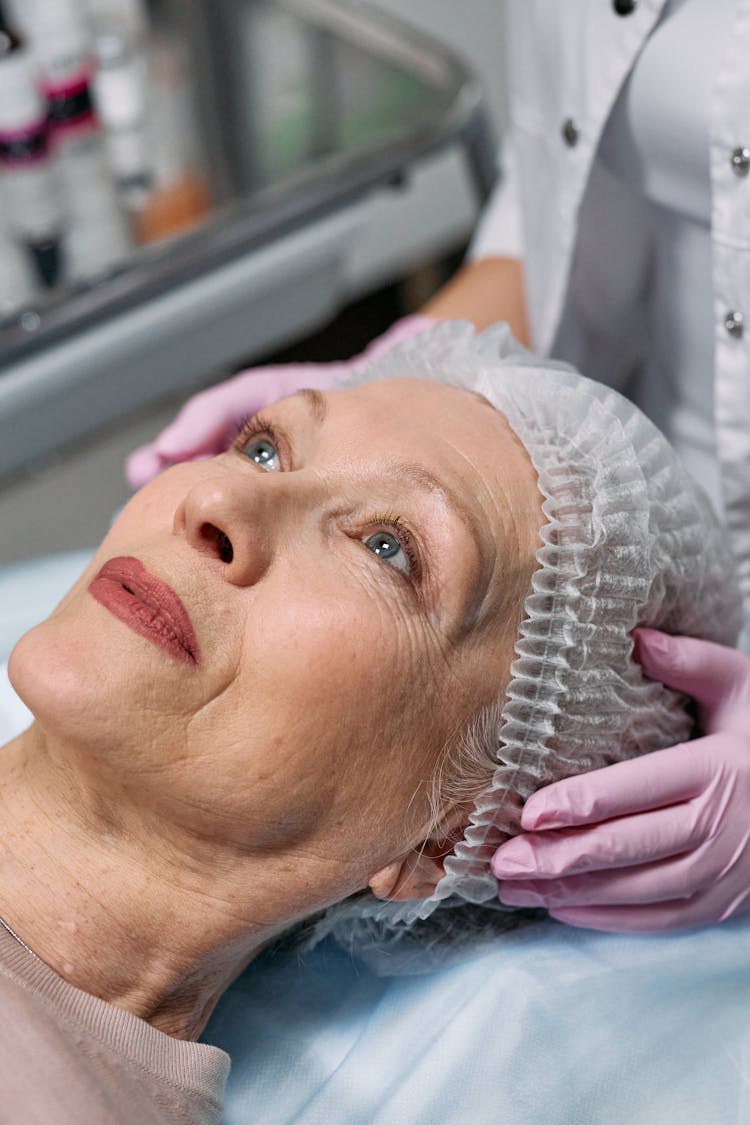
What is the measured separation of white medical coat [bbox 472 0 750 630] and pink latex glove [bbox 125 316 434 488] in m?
0.20

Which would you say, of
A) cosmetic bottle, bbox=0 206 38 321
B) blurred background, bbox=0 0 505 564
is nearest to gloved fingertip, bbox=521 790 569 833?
blurred background, bbox=0 0 505 564

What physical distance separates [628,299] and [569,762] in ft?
2.19

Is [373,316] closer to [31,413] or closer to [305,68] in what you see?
[305,68]

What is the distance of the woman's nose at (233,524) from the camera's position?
99 cm

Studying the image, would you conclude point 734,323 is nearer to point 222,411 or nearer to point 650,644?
point 650,644

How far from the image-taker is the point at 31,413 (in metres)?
1.69

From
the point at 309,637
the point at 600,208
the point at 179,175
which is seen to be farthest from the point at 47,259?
the point at 309,637

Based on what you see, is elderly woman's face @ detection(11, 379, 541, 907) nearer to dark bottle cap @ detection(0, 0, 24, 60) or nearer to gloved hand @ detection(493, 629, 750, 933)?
gloved hand @ detection(493, 629, 750, 933)

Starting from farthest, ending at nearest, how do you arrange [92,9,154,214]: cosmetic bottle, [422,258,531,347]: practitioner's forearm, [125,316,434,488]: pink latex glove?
[92,9,154,214]: cosmetic bottle → [422,258,531,347]: practitioner's forearm → [125,316,434,488]: pink latex glove

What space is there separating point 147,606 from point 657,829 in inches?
19.7

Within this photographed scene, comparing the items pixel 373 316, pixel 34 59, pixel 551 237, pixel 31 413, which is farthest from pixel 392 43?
pixel 373 316

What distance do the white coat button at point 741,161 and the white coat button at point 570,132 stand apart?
0.72ft

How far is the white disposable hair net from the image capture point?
109 cm

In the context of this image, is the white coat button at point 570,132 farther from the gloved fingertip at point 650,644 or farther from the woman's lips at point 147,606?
the woman's lips at point 147,606
